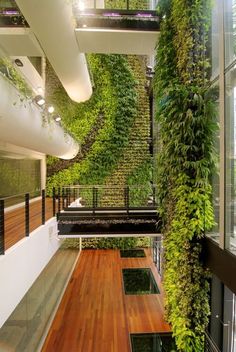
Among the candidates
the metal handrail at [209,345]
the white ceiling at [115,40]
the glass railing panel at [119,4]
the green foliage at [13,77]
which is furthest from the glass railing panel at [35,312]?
the glass railing panel at [119,4]

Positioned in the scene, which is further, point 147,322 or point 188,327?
point 147,322

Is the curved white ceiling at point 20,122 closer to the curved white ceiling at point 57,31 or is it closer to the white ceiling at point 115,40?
→ the curved white ceiling at point 57,31

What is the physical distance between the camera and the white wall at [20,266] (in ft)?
11.3

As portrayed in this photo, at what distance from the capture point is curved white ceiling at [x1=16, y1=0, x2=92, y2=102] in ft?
15.2

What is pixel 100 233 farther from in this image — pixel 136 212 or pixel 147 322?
pixel 147 322

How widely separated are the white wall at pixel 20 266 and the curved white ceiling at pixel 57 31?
10.8 ft

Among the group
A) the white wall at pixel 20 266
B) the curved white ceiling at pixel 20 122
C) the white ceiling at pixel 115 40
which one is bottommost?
the white wall at pixel 20 266

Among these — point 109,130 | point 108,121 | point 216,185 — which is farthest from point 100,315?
point 108,121

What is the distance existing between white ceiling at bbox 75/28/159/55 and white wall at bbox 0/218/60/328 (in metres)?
3.75

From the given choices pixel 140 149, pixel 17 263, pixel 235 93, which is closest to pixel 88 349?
pixel 17 263

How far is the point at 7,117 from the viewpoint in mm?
3859

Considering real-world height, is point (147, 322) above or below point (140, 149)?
below

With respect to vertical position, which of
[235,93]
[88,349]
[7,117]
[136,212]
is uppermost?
[235,93]

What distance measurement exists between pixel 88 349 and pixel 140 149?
842 centimetres
